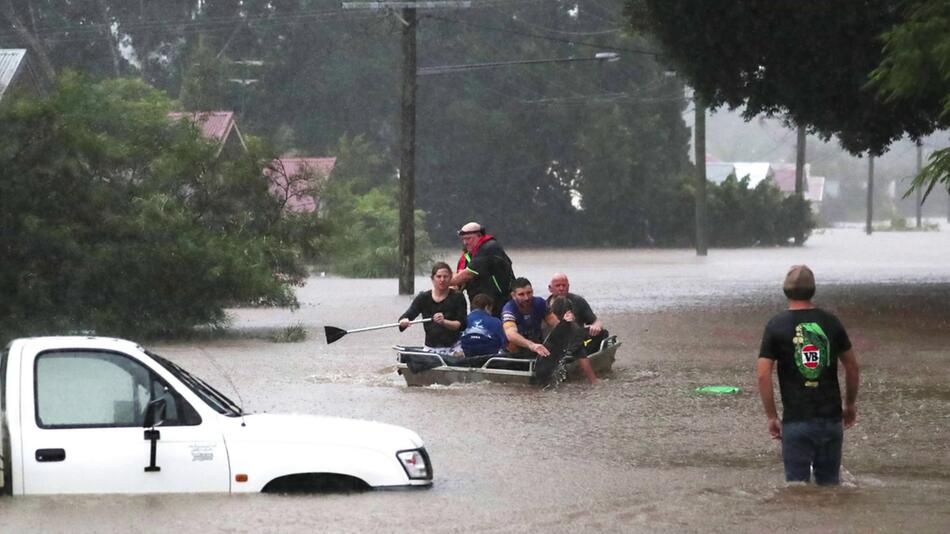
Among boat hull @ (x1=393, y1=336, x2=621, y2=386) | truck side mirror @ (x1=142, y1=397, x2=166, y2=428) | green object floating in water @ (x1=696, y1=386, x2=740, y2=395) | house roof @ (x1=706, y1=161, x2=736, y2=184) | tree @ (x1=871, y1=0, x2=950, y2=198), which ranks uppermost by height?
house roof @ (x1=706, y1=161, x2=736, y2=184)

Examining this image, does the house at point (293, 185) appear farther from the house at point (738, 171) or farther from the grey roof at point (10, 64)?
the house at point (738, 171)

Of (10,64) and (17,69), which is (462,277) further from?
(10,64)

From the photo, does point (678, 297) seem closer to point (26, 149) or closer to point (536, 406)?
point (26, 149)

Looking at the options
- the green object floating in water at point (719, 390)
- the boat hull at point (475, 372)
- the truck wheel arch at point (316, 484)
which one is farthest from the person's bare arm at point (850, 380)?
the green object floating in water at point (719, 390)

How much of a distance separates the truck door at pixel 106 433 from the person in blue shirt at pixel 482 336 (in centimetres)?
781

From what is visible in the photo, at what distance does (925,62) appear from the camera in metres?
21.4

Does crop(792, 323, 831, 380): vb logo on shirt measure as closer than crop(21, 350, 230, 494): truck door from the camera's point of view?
No

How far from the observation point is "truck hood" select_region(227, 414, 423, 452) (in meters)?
8.96

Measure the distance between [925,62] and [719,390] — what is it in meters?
7.03

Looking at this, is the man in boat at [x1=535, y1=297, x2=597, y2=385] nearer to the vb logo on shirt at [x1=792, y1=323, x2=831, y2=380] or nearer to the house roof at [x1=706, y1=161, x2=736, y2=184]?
the vb logo on shirt at [x1=792, y1=323, x2=831, y2=380]

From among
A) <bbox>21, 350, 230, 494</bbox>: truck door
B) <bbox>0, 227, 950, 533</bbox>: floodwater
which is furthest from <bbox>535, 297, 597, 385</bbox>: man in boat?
<bbox>21, 350, 230, 494</bbox>: truck door

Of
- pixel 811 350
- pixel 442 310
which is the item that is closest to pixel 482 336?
pixel 442 310

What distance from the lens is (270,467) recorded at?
889 cm

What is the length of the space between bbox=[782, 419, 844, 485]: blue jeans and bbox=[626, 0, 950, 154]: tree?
1760cm
